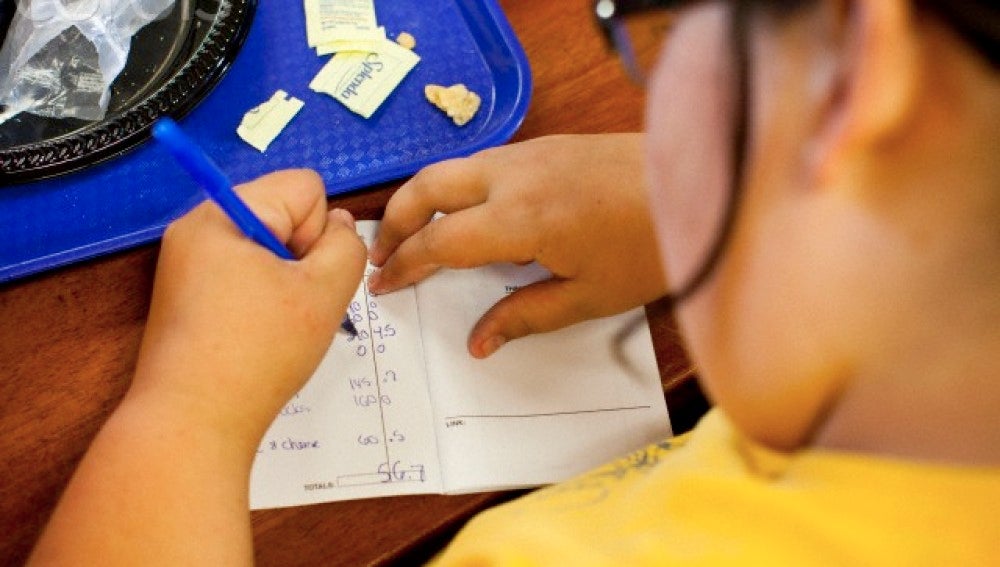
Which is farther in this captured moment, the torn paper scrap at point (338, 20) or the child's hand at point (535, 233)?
the torn paper scrap at point (338, 20)

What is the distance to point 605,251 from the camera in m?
0.60

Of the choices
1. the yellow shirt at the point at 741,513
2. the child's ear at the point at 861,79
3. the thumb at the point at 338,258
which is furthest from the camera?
the thumb at the point at 338,258

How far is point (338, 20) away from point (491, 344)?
33cm

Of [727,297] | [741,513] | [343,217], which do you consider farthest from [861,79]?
[343,217]

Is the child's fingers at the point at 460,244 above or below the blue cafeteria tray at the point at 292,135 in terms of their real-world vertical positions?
below

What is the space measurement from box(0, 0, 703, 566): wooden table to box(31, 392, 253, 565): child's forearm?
0.05 metres

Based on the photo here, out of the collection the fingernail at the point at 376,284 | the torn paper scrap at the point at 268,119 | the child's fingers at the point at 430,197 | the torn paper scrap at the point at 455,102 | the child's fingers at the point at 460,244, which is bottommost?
the fingernail at the point at 376,284

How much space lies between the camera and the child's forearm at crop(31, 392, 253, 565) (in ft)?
1.56

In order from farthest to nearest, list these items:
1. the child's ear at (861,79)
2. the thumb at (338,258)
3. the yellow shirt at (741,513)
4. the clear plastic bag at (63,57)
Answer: the clear plastic bag at (63,57)
the thumb at (338,258)
the yellow shirt at (741,513)
the child's ear at (861,79)

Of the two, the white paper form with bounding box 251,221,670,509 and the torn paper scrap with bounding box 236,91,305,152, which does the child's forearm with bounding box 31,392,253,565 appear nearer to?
the white paper form with bounding box 251,221,670,509

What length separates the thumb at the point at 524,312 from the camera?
603mm

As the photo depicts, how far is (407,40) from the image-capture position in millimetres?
726

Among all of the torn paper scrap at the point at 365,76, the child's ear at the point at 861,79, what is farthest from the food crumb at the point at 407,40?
the child's ear at the point at 861,79

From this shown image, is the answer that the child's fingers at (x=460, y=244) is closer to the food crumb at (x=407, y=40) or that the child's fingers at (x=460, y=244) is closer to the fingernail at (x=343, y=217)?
the fingernail at (x=343, y=217)
